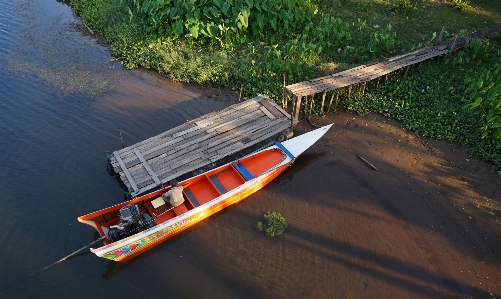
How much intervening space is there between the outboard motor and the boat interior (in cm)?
34

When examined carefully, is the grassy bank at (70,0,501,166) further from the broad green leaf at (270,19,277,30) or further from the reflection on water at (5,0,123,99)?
the reflection on water at (5,0,123,99)

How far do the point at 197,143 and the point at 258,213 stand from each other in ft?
10.1

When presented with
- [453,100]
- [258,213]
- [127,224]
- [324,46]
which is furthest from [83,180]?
[453,100]

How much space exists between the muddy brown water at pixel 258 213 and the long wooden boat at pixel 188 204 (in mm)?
610

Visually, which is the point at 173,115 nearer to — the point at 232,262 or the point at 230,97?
the point at 230,97

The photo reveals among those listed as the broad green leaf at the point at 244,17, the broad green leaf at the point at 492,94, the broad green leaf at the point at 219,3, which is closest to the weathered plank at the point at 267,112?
the broad green leaf at the point at 244,17

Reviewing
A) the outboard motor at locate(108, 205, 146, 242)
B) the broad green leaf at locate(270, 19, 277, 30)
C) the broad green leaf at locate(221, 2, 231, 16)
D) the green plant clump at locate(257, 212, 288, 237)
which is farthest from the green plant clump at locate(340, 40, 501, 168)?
the outboard motor at locate(108, 205, 146, 242)

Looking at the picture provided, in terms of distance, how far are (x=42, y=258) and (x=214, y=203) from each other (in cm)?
484

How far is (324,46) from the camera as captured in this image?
16734 mm

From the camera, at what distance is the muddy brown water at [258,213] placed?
31.7 ft

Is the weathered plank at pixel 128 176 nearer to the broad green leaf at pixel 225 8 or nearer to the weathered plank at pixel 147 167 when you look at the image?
the weathered plank at pixel 147 167

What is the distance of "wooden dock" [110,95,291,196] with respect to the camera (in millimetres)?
11109

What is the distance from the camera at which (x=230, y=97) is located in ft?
49.6

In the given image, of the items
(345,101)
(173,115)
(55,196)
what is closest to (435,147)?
(345,101)
